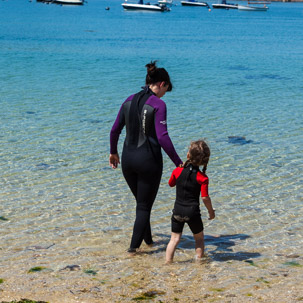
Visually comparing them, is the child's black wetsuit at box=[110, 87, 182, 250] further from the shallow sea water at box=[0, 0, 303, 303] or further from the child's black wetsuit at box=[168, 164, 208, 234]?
the shallow sea water at box=[0, 0, 303, 303]

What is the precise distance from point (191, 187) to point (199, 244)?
0.90m

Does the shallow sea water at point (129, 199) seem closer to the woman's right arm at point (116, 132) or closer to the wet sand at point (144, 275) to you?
the wet sand at point (144, 275)

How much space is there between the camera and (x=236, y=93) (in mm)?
22688

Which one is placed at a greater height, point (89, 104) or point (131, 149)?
point (131, 149)

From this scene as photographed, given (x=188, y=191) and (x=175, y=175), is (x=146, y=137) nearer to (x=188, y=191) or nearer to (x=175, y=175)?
(x=175, y=175)

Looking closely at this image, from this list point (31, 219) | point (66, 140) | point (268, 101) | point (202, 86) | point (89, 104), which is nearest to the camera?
point (31, 219)

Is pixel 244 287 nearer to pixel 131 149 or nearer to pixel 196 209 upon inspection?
pixel 196 209

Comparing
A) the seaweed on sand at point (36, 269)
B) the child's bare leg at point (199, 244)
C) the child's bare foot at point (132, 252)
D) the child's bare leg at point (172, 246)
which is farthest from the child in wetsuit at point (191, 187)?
the seaweed on sand at point (36, 269)

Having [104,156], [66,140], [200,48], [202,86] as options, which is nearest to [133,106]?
[104,156]

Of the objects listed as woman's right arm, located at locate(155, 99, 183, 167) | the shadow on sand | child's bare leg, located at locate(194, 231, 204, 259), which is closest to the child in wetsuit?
child's bare leg, located at locate(194, 231, 204, 259)

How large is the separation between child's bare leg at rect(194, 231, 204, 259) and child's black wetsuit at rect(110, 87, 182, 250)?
2.12 ft

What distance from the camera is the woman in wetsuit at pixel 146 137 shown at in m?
5.84

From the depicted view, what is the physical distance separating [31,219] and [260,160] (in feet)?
19.8

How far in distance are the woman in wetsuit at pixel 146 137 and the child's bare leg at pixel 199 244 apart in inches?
26.1
